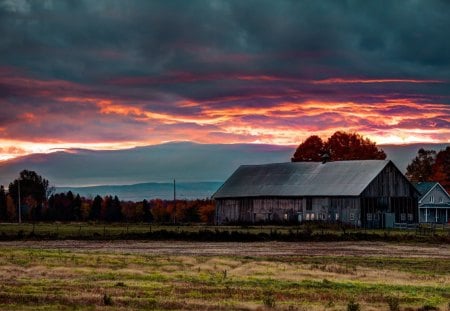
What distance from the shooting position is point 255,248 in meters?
59.8

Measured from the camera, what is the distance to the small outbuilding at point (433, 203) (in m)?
131

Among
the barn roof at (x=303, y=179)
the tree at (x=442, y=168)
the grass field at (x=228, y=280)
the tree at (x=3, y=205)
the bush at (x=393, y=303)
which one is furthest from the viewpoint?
the tree at (x=3, y=205)

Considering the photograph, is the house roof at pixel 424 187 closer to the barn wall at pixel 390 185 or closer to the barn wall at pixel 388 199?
the barn wall at pixel 388 199

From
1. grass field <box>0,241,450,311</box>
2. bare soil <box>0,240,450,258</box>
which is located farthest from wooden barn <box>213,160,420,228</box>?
grass field <box>0,241,450,311</box>

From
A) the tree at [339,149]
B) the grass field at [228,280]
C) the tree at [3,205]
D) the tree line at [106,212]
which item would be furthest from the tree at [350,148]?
the grass field at [228,280]

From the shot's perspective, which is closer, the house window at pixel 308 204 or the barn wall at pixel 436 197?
the house window at pixel 308 204

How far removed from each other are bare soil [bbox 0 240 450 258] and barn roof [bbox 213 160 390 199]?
39.5 meters

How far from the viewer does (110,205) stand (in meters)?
176

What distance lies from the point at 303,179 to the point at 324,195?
23.4 feet

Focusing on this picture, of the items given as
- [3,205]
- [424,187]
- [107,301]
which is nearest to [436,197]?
[424,187]

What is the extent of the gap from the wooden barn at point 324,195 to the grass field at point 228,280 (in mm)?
49084

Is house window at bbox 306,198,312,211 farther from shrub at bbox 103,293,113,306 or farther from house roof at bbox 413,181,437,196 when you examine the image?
shrub at bbox 103,293,113,306

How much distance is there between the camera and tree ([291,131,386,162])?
145125mm

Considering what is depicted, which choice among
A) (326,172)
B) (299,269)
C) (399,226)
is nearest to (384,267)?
(299,269)
